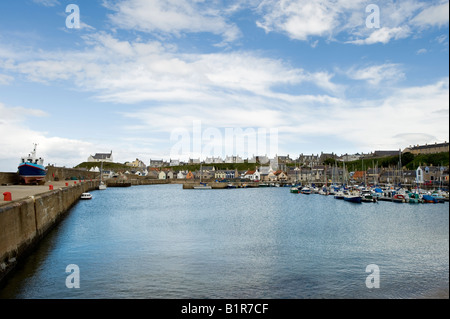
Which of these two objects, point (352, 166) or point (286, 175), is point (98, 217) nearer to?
point (286, 175)

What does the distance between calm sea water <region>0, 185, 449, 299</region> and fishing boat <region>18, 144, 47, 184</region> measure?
23689 millimetres

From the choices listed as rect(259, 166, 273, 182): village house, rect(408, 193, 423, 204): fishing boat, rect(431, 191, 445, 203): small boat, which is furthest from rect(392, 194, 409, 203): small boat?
rect(259, 166, 273, 182): village house

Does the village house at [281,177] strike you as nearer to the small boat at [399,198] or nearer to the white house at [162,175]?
the white house at [162,175]

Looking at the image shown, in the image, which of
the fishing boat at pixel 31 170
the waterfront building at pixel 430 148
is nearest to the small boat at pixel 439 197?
the fishing boat at pixel 31 170

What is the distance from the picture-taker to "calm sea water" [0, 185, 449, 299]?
51.6ft

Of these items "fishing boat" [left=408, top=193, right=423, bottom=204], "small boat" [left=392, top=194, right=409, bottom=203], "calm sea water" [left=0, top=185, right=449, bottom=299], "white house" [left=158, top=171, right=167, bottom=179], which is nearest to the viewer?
"calm sea water" [left=0, top=185, right=449, bottom=299]

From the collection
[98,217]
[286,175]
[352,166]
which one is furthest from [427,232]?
[352,166]

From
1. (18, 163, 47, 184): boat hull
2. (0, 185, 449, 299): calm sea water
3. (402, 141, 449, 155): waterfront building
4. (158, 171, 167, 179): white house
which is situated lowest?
(0, 185, 449, 299): calm sea water

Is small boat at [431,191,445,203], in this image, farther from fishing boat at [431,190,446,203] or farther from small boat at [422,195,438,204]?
small boat at [422,195,438,204]

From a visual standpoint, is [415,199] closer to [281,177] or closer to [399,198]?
[399,198]

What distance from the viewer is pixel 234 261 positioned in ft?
68.2

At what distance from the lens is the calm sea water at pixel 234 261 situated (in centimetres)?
1573
